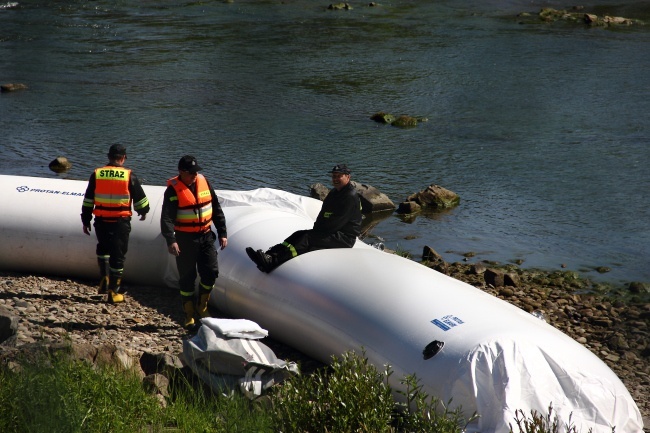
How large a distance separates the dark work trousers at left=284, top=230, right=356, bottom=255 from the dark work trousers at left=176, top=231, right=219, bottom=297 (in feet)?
2.50

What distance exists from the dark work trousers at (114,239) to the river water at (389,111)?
4.47 metres

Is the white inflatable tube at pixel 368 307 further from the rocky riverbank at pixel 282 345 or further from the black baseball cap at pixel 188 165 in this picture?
the black baseball cap at pixel 188 165

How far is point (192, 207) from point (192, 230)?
0.24 m

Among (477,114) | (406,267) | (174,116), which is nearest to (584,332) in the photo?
(406,267)

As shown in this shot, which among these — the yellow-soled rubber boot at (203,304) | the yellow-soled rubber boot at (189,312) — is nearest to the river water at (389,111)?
the yellow-soled rubber boot at (203,304)

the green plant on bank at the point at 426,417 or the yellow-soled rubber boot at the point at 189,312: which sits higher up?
the green plant on bank at the point at 426,417

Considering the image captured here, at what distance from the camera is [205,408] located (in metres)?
7.04

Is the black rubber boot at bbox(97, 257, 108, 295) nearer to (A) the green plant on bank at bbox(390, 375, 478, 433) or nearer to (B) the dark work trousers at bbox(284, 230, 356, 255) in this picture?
(B) the dark work trousers at bbox(284, 230, 356, 255)

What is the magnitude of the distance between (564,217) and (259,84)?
39.1 feet

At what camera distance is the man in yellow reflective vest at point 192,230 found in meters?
8.86

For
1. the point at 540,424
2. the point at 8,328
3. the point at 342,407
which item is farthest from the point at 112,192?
the point at 540,424

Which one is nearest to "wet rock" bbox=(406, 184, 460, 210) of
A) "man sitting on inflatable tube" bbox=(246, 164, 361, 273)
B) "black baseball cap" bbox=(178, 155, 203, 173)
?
"man sitting on inflatable tube" bbox=(246, 164, 361, 273)

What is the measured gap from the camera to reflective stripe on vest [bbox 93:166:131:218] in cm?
930

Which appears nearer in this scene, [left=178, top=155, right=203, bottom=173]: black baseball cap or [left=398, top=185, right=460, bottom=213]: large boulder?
[left=178, top=155, right=203, bottom=173]: black baseball cap
